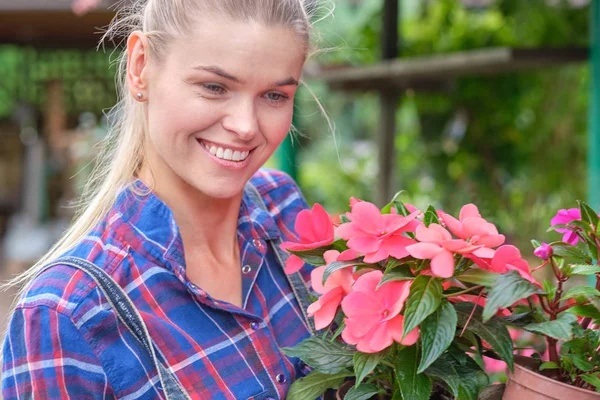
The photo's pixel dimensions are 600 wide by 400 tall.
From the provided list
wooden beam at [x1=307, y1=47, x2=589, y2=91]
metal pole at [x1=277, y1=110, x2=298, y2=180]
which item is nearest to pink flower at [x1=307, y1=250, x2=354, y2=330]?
wooden beam at [x1=307, y1=47, x2=589, y2=91]

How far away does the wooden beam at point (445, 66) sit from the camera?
2738 mm

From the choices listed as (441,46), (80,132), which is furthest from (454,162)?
(80,132)

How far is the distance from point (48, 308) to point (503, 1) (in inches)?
155

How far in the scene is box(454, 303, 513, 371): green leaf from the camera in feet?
3.37

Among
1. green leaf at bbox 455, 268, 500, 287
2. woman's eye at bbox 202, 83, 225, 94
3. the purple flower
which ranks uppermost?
woman's eye at bbox 202, 83, 225, 94

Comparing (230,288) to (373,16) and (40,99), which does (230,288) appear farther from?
(40,99)

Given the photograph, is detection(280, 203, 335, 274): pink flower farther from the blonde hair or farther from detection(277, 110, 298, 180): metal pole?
detection(277, 110, 298, 180): metal pole

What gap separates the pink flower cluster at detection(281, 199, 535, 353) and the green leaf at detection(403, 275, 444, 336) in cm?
1

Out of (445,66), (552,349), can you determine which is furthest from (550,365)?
(445,66)

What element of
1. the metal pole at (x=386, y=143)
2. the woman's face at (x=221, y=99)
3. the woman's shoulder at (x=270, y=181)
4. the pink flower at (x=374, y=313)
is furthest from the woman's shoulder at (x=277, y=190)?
the metal pole at (x=386, y=143)

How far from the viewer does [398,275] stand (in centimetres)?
104

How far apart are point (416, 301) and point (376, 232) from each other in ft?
0.43

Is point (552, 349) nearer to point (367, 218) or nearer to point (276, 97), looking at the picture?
point (367, 218)

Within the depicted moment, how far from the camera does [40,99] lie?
7395 mm
